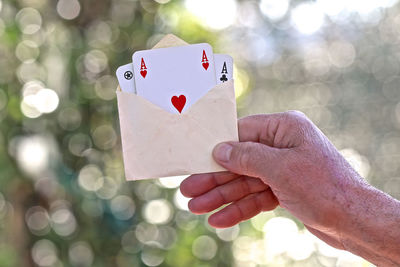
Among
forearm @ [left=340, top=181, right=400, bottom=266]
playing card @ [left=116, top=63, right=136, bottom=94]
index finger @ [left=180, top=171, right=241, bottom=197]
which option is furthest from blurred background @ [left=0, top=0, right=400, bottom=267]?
forearm @ [left=340, top=181, right=400, bottom=266]

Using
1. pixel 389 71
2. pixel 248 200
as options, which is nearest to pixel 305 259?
pixel 389 71

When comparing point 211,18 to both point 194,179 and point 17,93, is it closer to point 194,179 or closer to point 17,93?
point 17,93

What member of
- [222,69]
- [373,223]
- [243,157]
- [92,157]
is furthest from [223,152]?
[92,157]

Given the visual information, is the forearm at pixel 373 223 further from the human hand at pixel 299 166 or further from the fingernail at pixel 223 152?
the fingernail at pixel 223 152

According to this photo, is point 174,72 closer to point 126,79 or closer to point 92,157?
point 126,79

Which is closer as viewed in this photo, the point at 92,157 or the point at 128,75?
the point at 128,75

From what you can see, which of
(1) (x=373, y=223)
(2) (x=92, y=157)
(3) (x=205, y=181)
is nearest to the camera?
(1) (x=373, y=223)

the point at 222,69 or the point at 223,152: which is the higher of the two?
the point at 222,69
